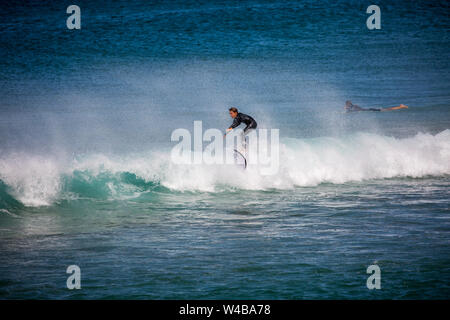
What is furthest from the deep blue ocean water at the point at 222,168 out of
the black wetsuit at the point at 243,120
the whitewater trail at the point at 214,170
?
the black wetsuit at the point at 243,120

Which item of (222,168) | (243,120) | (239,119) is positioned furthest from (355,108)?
(239,119)

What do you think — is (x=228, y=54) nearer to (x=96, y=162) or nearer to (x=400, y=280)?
(x=96, y=162)

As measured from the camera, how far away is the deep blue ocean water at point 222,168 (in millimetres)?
7758

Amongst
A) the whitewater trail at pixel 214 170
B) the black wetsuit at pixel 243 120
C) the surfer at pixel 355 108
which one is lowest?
the whitewater trail at pixel 214 170

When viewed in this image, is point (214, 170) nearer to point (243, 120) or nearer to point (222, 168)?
point (222, 168)

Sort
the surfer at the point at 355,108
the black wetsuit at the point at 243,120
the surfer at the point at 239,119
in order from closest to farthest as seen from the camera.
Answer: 1. the surfer at the point at 239,119
2. the black wetsuit at the point at 243,120
3. the surfer at the point at 355,108

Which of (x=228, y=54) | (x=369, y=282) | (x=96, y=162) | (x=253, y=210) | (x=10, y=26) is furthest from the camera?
(x=10, y=26)

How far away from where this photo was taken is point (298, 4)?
183 feet

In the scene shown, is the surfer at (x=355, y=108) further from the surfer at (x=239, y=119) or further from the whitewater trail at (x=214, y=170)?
the surfer at (x=239, y=119)

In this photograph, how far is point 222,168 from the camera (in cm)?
1620

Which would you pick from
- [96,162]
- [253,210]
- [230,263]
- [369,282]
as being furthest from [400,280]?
[96,162]

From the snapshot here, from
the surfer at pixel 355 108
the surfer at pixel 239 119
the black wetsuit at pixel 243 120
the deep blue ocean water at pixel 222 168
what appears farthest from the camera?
the surfer at pixel 355 108

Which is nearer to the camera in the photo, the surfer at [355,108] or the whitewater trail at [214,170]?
the whitewater trail at [214,170]

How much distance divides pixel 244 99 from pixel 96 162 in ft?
61.0
